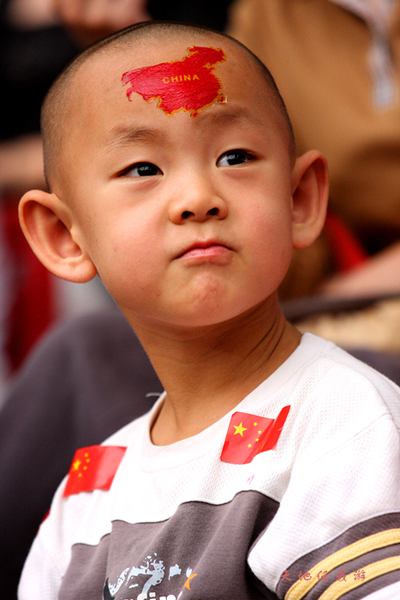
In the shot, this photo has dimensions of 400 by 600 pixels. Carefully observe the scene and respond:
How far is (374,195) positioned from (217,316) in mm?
1055

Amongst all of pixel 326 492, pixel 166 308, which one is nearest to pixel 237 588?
pixel 326 492

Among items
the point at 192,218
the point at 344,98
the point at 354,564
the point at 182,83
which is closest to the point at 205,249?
the point at 192,218

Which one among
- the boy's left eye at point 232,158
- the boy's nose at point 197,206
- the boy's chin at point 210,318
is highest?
the boy's left eye at point 232,158

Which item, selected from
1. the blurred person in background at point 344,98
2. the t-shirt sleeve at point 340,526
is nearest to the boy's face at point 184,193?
the t-shirt sleeve at point 340,526

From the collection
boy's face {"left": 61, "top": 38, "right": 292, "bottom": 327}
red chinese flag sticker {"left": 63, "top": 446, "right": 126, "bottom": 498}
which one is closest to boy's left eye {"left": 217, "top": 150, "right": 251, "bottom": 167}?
boy's face {"left": 61, "top": 38, "right": 292, "bottom": 327}

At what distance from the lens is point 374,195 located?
146 centimetres

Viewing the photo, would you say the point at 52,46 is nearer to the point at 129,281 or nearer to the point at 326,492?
the point at 129,281

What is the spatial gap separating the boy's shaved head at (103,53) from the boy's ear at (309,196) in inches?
0.9

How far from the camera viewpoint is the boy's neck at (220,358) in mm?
573

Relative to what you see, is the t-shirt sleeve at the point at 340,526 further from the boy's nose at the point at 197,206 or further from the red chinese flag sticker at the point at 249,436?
the boy's nose at the point at 197,206

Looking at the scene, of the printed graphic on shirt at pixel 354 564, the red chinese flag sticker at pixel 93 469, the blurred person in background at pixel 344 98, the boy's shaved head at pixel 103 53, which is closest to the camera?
the printed graphic on shirt at pixel 354 564

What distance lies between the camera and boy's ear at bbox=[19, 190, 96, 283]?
1.99 feet

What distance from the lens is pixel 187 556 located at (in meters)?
0.51

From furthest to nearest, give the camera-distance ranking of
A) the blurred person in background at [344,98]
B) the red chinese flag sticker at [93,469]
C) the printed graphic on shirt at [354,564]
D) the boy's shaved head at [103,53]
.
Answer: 1. the blurred person in background at [344,98]
2. the red chinese flag sticker at [93,469]
3. the boy's shaved head at [103,53]
4. the printed graphic on shirt at [354,564]
